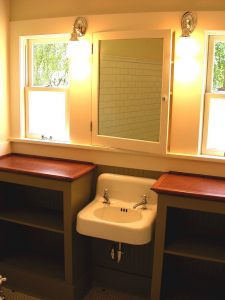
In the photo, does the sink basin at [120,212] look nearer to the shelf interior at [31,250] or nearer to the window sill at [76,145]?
the window sill at [76,145]

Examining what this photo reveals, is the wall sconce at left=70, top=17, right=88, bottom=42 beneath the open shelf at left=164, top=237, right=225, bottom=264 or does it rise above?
above

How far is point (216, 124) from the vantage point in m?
2.54

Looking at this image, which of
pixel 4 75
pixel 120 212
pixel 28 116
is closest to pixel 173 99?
pixel 120 212

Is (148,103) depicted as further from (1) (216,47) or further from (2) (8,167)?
(2) (8,167)

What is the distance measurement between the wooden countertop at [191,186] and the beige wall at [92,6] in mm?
1172

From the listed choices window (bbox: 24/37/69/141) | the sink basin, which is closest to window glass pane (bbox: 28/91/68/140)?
window (bbox: 24/37/69/141)

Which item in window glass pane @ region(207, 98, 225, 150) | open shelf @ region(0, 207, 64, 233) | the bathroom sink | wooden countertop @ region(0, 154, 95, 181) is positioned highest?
window glass pane @ region(207, 98, 225, 150)

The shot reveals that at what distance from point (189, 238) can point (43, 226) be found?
1095 millimetres

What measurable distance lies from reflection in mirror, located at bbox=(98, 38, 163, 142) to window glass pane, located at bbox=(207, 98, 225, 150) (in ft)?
1.27

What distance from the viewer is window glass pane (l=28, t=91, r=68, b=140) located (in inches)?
117

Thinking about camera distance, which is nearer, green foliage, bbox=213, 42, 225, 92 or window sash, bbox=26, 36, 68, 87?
green foliage, bbox=213, 42, 225, 92

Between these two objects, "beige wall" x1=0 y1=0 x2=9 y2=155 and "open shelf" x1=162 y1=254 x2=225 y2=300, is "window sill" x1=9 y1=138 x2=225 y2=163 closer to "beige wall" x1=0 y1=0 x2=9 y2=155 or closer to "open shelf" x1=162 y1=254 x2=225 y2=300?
"beige wall" x1=0 y1=0 x2=9 y2=155

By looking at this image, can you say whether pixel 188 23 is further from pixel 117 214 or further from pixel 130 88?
pixel 117 214

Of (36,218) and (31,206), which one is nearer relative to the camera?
(36,218)
